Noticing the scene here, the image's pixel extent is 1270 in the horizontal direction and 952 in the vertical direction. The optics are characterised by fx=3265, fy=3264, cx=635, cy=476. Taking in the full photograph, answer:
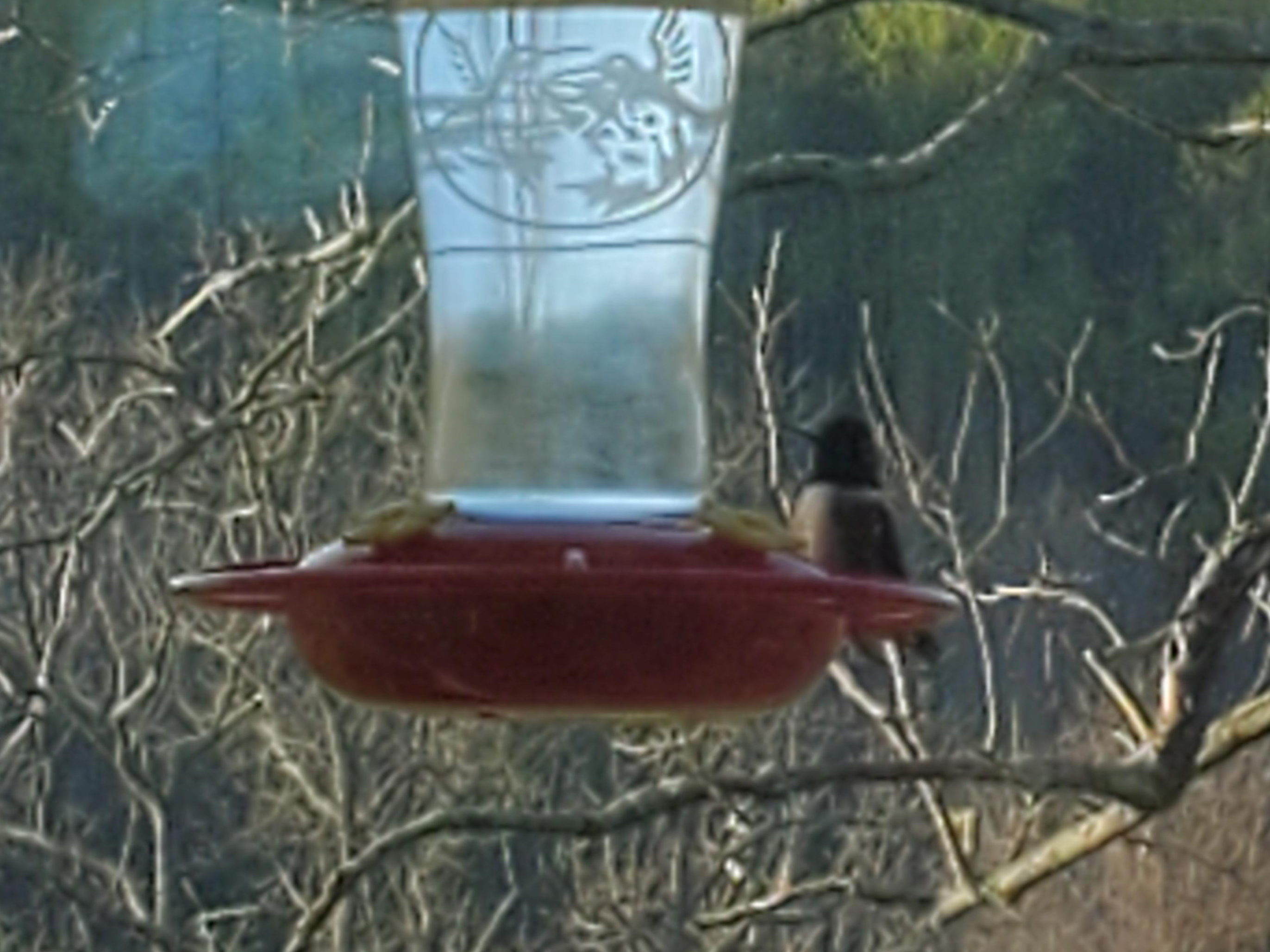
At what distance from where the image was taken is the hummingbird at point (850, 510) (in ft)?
12.5

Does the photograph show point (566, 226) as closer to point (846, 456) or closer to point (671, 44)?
point (671, 44)

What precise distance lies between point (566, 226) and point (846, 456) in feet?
7.54

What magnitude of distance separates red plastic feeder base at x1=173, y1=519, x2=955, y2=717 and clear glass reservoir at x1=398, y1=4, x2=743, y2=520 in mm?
184

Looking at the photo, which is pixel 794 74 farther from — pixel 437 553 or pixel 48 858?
pixel 437 553

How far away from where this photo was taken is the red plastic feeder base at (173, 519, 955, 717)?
66.3 inches

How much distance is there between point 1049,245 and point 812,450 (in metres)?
1.75

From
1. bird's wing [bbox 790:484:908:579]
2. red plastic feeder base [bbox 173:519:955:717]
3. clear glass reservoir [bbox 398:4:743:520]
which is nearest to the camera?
red plastic feeder base [bbox 173:519:955:717]

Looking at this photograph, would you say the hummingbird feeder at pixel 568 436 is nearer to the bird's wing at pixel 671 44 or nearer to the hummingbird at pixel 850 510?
the bird's wing at pixel 671 44

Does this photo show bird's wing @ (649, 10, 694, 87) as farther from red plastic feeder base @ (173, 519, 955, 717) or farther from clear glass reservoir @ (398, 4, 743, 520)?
red plastic feeder base @ (173, 519, 955, 717)

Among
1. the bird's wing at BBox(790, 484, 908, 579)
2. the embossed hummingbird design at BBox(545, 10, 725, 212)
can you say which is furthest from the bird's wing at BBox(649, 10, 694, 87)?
the bird's wing at BBox(790, 484, 908, 579)

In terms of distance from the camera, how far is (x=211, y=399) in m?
5.48

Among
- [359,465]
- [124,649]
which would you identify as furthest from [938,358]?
[124,649]

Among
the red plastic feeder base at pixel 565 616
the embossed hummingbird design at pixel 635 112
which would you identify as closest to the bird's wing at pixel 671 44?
the embossed hummingbird design at pixel 635 112

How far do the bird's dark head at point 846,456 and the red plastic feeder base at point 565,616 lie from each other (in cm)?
236
